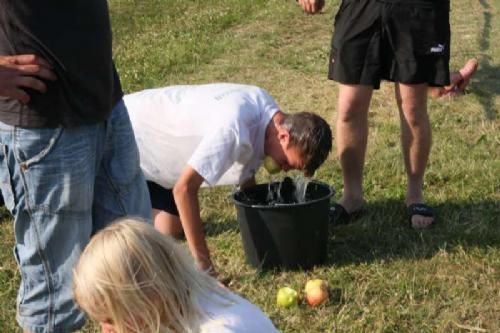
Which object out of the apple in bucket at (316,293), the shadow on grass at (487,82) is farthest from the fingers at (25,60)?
the shadow on grass at (487,82)

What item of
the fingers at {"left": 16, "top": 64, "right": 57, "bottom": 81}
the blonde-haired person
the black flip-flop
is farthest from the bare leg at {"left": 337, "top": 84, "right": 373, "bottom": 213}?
the blonde-haired person

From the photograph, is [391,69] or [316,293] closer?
[316,293]

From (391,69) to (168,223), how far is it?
4.44 feet

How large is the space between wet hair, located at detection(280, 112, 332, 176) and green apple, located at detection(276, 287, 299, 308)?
519 millimetres

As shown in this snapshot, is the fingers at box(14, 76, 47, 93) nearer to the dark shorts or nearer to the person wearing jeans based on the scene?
the person wearing jeans

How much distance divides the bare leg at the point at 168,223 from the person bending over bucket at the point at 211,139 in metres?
0.22

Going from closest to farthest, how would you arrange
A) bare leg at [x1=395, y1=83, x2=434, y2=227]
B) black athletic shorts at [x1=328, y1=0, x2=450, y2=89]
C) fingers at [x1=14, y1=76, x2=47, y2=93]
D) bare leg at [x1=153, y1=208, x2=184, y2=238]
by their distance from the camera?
fingers at [x1=14, y1=76, x2=47, y2=93] → black athletic shorts at [x1=328, y1=0, x2=450, y2=89] → bare leg at [x1=395, y1=83, x2=434, y2=227] → bare leg at [x1=153, y1=208, x2=184, y2=238]

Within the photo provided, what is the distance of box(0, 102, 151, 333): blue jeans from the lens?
2.53 m

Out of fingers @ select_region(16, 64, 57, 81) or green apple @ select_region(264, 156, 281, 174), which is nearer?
fingers @ select_region(16, 64, 57, 81)

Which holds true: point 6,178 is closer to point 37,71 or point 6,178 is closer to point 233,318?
point 37,71

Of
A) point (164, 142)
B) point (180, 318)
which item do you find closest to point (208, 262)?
point (164, 142)

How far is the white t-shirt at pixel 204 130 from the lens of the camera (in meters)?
3.54

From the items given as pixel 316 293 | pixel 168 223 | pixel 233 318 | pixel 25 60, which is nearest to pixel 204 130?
pixel 168 223

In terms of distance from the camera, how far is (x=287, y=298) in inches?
138
